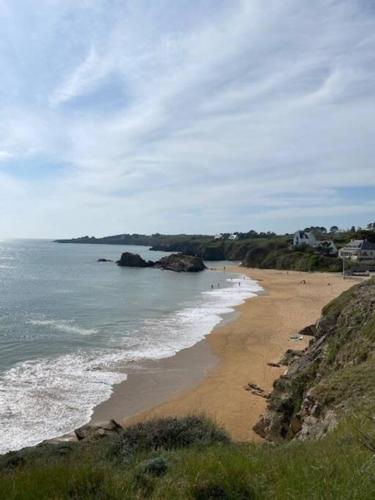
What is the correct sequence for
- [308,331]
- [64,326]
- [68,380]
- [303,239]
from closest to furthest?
[68,380] < [308,331] < [64,326] < [303,239]

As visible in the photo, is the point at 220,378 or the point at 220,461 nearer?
the point at 220,461

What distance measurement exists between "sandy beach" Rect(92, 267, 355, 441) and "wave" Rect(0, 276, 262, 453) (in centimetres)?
91

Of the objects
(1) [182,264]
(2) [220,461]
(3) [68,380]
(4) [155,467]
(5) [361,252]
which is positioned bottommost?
(3) [68,380]

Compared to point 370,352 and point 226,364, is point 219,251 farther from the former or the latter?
point 370,352

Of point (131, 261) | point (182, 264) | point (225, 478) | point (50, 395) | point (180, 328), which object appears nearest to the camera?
point (225, 478)

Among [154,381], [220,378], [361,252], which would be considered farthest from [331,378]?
[361,252]

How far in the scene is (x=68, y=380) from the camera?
68.8 feet

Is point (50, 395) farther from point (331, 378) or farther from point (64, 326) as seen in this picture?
point (64, 326)

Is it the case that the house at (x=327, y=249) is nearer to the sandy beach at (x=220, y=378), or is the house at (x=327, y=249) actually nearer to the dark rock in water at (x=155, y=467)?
the sandy beach at (x=220, y=378)

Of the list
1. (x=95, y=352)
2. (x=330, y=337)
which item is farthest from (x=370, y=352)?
(x=95, y=352)

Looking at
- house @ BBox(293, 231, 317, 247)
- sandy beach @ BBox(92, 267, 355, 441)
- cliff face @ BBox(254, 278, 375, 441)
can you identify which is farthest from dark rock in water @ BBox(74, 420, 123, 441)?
house @ BBox(293, 231, 317, 247)

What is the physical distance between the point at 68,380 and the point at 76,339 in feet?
28.7

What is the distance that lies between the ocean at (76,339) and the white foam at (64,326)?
67 millimetres

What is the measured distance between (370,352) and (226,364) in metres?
13.9
